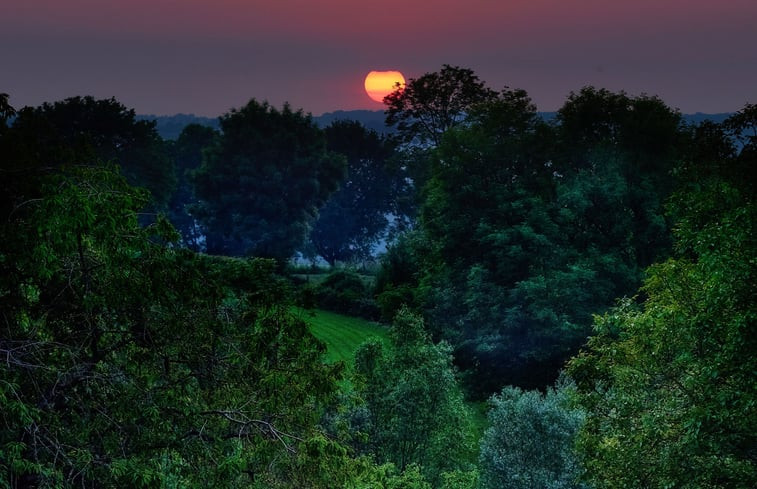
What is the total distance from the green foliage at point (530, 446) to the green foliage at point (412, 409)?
50.7 inches

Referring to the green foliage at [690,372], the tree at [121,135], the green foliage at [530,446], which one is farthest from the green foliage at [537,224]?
the tree at [121,135]

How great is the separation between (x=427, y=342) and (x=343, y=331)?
110ft

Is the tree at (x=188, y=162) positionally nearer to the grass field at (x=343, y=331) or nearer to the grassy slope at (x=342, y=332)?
the grassy slope at (x=342, y=332)

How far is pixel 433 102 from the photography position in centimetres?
7138

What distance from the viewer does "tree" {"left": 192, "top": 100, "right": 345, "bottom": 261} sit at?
268 feet

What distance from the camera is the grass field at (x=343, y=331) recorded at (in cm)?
5458

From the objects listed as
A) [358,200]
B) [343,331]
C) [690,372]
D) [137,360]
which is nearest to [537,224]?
[343,331]

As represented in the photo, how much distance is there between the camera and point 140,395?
14281mm

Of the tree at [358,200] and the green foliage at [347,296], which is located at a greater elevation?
the tree at [358,200]

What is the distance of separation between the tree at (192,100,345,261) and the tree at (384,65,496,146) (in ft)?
55.4

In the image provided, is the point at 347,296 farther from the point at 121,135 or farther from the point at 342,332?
the point at 121,135

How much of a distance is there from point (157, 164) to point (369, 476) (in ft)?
226

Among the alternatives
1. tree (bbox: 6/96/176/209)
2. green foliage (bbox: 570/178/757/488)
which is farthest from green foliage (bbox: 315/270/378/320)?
green foliage (bbox: 570/178/757/488)

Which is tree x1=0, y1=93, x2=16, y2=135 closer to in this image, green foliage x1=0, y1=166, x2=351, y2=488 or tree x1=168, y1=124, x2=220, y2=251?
green foliage x1=0, y1=166, x2=351, y2=488
